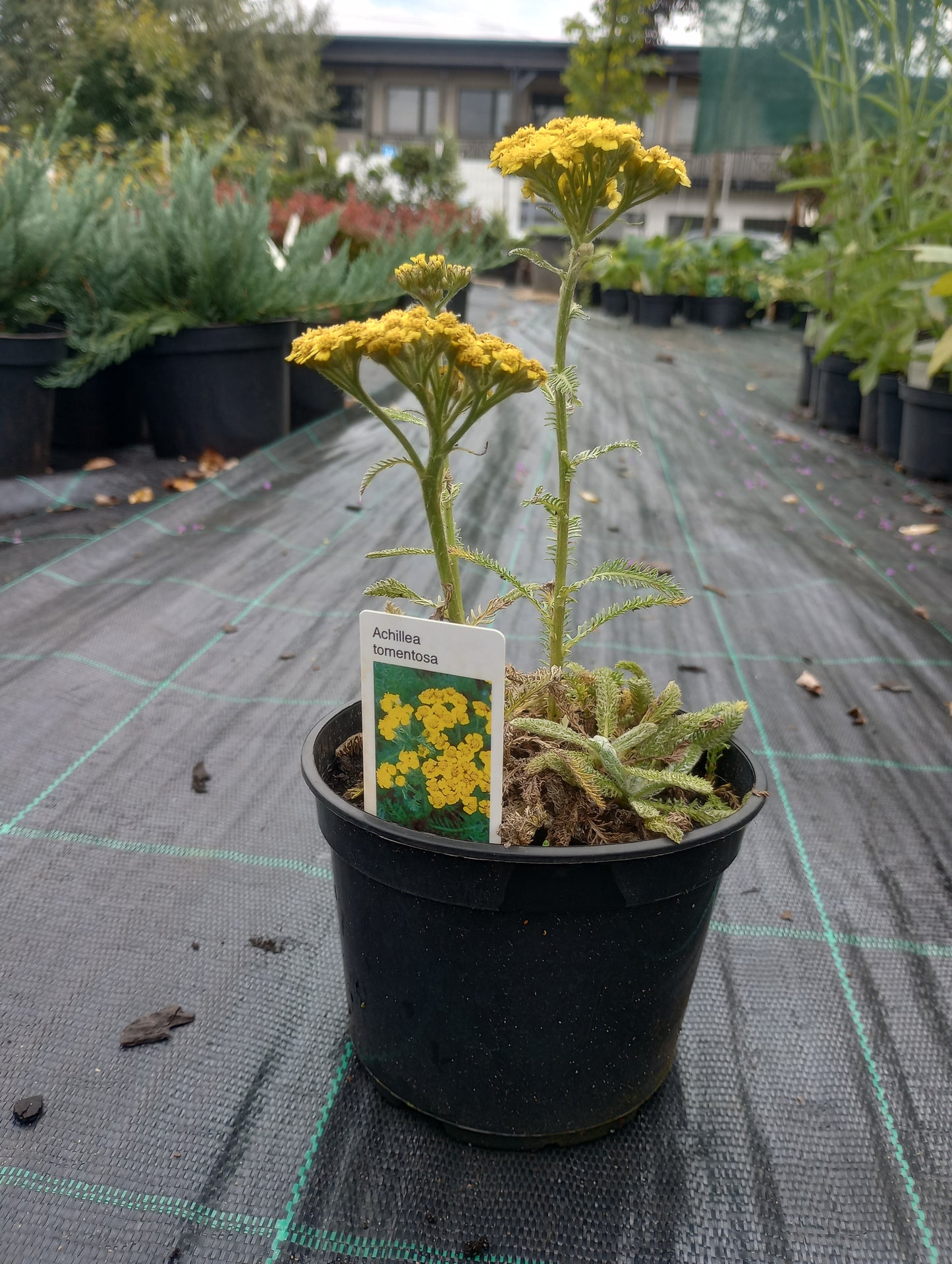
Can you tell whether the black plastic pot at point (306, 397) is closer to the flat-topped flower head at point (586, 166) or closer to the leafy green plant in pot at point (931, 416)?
the leafy green plant in pot at point (931, 416)

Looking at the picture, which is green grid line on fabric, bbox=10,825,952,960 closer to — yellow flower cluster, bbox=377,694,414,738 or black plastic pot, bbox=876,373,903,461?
yellow flower cluster, bbox=377,694,414,738

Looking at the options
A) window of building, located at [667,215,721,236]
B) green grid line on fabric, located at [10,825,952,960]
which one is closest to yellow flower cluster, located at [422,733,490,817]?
green grid line on fabric, located at [10,825,952,960]

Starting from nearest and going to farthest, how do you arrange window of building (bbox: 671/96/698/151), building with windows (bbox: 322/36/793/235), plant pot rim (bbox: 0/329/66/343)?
plant pot rim (bbox: 0/329/66/343), building with windows (bbox: 322/36/793/235), window of building (bbox: 671/96/698/151)

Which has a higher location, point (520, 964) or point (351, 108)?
point (351, 108)

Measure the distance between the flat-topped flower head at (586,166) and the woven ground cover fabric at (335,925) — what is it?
1.02m

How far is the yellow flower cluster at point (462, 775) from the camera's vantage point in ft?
2.79

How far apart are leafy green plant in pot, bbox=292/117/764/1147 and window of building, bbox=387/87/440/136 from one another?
21.2 m

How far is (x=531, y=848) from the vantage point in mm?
825

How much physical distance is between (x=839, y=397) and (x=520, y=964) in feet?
13.4

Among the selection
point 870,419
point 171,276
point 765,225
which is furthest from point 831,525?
point 765,225

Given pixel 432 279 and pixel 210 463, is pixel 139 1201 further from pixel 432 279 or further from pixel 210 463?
pixel 210 463

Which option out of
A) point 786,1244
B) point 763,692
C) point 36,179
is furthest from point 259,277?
point 786,1244

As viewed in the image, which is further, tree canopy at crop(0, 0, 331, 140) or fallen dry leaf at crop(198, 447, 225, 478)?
tree canopy at crop(0, 0, 331, 140)

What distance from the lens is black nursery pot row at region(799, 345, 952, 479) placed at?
333 cm
